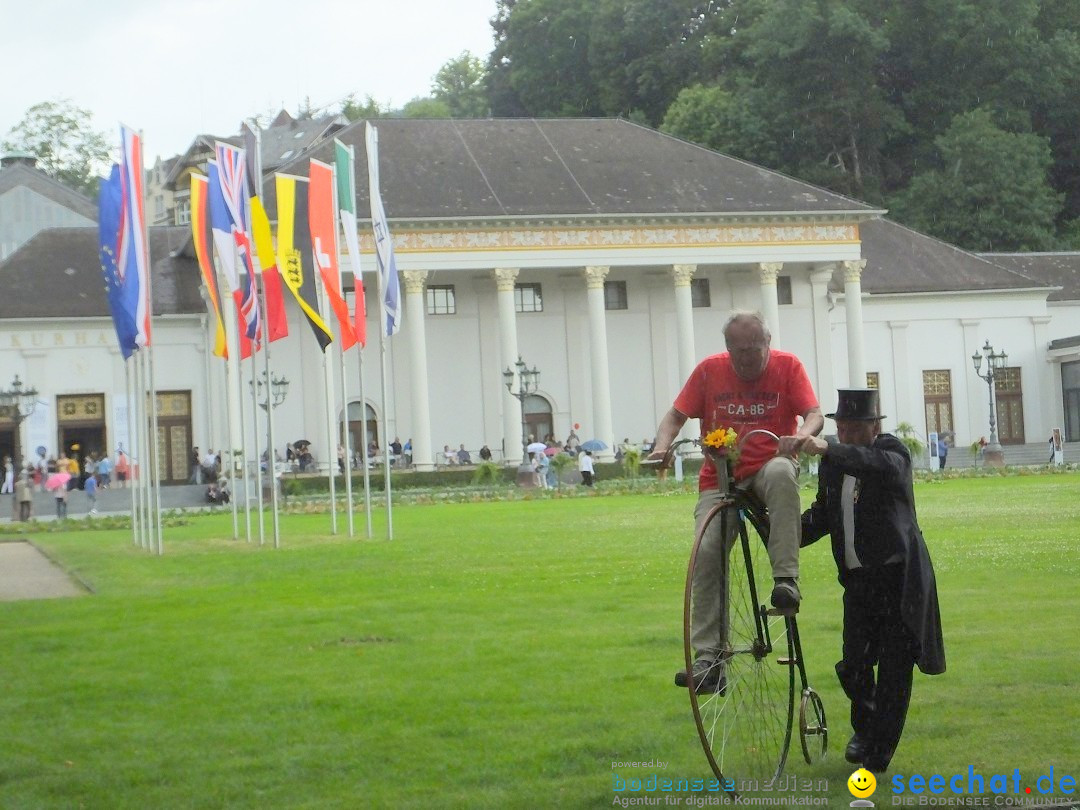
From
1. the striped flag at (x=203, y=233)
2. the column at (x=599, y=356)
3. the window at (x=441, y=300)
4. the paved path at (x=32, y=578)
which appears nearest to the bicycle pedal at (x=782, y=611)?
the paved path at (x=32, y=578)

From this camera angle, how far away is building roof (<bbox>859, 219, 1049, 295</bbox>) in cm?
6781

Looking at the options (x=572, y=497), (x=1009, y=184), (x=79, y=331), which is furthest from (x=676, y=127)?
(x=572, y=497)

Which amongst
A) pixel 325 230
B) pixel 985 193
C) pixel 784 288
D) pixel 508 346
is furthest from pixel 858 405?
pixel 985 193

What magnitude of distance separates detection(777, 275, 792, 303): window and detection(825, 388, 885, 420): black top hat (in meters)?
59.9

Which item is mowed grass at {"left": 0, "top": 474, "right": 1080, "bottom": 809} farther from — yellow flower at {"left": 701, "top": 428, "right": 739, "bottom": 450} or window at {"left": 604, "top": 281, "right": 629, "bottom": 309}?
window at {"left": 604, "top": 281, "right": 629, "bottom": 309}

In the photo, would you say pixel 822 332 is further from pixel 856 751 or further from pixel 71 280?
pixel 856 751

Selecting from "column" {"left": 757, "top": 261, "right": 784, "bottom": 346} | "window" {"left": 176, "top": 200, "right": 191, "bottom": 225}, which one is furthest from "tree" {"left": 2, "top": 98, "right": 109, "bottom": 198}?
"column" {"left": 757, "top": 261, "right": 784, "bottom": 346}

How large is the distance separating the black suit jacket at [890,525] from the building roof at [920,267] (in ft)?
202

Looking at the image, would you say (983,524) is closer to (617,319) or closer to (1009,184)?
(617,319)

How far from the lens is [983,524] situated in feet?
74.4

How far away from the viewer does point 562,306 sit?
2539 inches

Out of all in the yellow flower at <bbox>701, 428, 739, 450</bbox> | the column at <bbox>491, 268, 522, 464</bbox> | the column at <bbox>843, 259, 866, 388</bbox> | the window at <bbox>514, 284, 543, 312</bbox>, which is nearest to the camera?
the yellow flower at <bbox>701, 428, 739, 450</bbox>

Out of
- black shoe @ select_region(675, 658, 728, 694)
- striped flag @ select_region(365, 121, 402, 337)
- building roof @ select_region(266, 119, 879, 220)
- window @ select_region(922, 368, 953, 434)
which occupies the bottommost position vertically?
black shoe @ select_region(675, 658, 728, 694)
